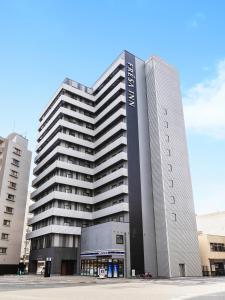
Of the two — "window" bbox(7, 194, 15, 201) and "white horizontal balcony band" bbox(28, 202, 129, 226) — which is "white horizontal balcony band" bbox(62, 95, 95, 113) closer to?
A: "white horizontal balcony band" bbox(28, 202, 129, 226)

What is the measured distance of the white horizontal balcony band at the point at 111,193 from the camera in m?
55.8

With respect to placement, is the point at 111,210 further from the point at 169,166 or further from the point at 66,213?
the point at 169,166

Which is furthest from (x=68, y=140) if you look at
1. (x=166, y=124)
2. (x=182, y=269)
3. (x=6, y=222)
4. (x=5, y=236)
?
(x=182, y=269)

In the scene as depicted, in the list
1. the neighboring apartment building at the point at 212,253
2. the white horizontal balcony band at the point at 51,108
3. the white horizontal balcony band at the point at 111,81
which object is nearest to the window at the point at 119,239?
the neighboring apartment building at the point at 212,253

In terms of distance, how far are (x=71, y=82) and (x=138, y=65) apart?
670 inches

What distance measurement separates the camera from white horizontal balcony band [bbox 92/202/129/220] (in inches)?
2138

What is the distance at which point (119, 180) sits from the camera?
59.4 metres

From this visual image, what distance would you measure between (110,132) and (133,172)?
1180 cm

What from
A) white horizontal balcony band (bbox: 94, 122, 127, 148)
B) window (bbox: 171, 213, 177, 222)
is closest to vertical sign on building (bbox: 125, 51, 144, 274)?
white horizontal balcony band (bbox: 94, 122, 127, 148)

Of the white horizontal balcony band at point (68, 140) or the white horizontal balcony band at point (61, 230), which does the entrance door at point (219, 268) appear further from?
the white horizontal balcony band at point (68, 140)

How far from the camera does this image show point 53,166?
6344 centimetres

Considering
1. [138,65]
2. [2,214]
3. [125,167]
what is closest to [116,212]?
[125,167]

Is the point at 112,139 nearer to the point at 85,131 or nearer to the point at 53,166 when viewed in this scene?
the point at 85,131

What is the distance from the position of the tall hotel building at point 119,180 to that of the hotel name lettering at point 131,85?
0.25m
